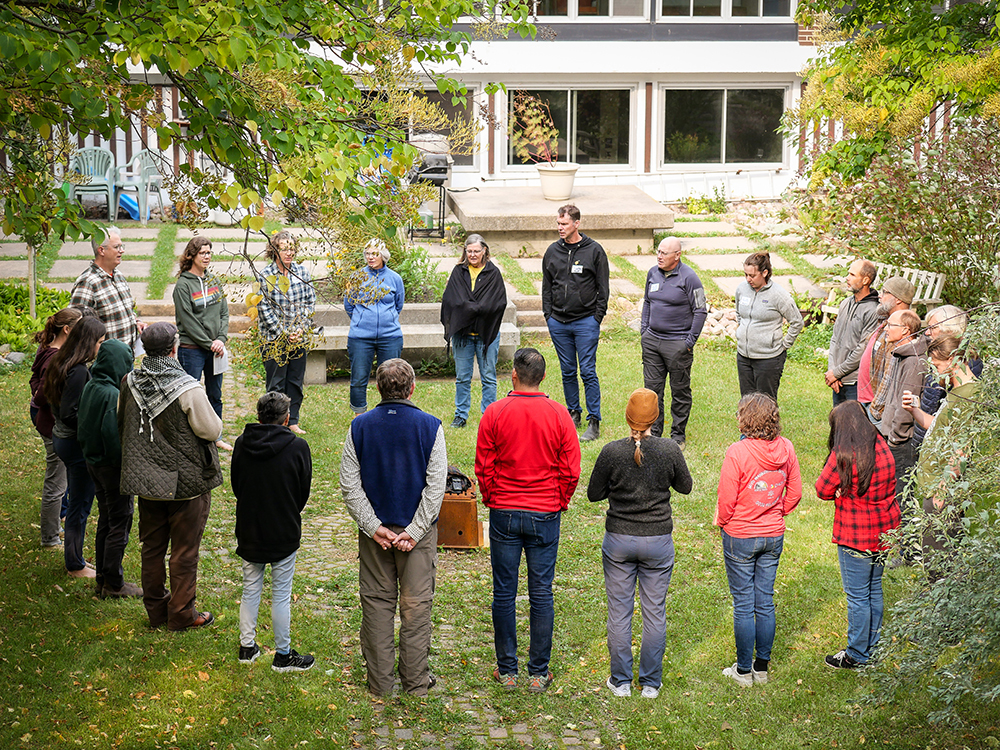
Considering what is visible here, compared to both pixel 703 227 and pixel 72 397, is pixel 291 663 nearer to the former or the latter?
pixel 72 397

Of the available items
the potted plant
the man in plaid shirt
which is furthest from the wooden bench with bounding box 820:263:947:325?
the potted plant

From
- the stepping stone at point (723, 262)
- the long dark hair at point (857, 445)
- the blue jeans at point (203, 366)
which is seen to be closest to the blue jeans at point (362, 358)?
the blue jeans at point (203, 366)

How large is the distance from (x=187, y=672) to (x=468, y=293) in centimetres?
509

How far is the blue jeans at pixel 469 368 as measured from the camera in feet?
33.3

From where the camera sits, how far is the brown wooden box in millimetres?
7527

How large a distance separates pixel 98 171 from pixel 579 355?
42.4ft

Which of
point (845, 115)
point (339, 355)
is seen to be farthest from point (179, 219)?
point (845, 115)

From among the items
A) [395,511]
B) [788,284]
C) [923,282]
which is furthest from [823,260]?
[395,511]

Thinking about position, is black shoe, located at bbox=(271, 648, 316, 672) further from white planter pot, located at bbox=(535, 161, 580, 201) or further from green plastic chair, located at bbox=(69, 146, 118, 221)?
green plastic chair, located at bbox=(69, 146, 118, 221)

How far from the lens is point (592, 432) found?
9836 millimetres

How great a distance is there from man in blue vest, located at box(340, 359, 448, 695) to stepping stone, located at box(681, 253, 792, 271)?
465 inches

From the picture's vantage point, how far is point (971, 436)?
4.29 m

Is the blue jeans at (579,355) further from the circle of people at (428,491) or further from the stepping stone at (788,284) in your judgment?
the stepping stone at (788,284)

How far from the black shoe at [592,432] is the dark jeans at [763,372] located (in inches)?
58.3
